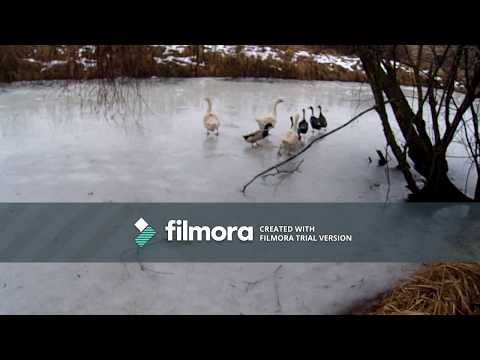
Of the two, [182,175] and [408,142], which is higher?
[408,142]

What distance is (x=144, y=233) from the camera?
8.07 ft

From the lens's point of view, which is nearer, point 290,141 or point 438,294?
point 438,294

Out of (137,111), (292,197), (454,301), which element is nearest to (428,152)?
(292,197)

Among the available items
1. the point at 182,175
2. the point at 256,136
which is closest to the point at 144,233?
the point at 182,175

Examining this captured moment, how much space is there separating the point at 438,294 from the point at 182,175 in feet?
7.01

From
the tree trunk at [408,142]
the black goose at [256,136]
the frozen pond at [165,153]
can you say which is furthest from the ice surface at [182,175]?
the tree trunk at [408,142]

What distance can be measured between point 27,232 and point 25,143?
1.72 m

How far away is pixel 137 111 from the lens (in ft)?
16.5

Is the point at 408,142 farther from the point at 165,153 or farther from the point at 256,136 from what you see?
the point at 165,153

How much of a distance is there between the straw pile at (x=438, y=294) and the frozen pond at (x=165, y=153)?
1.01m
